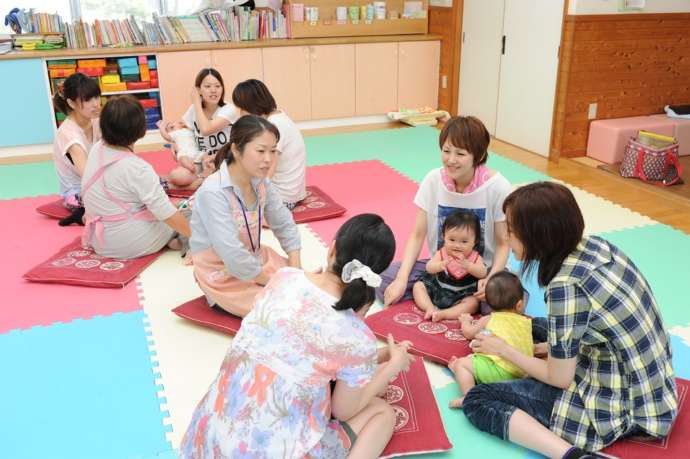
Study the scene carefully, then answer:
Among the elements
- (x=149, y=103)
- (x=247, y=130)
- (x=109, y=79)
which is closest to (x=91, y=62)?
(x=109, y=79)

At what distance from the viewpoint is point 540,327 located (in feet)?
8.27

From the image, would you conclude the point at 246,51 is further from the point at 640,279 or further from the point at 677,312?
the point at 640,279

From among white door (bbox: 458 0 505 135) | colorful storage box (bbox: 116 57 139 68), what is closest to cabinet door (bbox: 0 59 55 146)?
colorful storage box (bbox: 116 57 139 68)

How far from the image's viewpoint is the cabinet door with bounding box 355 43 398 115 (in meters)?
6.66

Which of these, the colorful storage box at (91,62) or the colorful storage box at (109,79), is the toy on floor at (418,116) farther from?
the colorful storage box at (91,62)

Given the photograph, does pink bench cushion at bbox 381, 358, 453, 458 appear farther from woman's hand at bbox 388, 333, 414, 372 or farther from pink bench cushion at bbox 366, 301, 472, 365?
woman's hand at bbox 388, 333, 414, 372

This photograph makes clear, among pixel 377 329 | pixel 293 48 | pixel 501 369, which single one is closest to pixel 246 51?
pixel 293 48

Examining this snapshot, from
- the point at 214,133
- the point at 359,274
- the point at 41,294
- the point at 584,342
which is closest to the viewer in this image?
the point at 359,274

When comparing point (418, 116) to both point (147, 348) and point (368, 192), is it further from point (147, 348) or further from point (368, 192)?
point (147, 348)

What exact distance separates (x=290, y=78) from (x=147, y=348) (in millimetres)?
4270

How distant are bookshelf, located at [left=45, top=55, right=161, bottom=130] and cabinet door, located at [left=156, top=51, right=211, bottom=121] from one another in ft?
0.24

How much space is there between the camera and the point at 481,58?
6395mm

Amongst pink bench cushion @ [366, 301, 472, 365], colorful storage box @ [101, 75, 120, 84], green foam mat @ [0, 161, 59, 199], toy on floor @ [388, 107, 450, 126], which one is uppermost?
colorful storage box @ [101, 75, 120, 84]

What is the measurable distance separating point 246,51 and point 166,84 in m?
0.84
